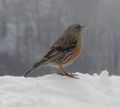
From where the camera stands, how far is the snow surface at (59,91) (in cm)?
527

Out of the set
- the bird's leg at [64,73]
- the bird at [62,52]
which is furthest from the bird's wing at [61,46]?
the bird's leg at [64,73]

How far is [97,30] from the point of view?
52.1 metres

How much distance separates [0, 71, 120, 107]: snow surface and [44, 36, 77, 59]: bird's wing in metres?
0.42

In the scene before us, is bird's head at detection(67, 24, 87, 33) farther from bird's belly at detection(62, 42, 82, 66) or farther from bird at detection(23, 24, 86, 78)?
bird's belly at detection(62, 42, 82, 66)

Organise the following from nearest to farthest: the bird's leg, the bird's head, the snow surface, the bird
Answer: the snow surface, the bird's leg, the bird, the bird's head

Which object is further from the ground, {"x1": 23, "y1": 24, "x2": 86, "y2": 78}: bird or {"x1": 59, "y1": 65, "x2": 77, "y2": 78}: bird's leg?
{"x1": 23, "y1": 24, "x2": 86, "y2": 78}: bird

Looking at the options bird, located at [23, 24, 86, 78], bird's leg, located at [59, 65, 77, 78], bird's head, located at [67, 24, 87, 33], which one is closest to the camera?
bird's leg, located at [59, 65, 77, 78]

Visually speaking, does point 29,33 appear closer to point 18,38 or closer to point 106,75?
point 18,38

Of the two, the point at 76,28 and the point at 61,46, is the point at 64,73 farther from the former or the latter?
the point at 76,28

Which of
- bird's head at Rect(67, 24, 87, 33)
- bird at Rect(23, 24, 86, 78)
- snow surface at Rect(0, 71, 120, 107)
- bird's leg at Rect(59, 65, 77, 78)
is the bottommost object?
snow surface at Rect(0, 71, 120, 107)

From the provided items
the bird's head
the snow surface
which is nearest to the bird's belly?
the bird's head

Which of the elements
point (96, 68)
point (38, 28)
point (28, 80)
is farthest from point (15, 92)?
point (38, 28)

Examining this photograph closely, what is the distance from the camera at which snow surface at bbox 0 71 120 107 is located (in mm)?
5270

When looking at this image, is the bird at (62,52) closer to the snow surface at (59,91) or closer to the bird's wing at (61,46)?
the bird's wing at (61,46)
